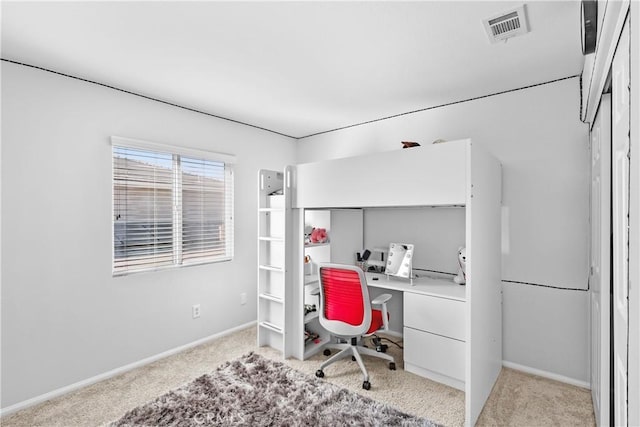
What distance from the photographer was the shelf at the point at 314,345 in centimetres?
295

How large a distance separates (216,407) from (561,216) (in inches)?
120

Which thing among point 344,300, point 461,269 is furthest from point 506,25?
point 344,300

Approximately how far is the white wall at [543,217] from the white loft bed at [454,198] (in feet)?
0.61

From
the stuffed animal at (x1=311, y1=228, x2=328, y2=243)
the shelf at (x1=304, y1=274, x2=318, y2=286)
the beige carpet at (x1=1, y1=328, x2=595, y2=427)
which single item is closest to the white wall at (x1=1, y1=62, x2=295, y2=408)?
the beige carpet at (x1=1, y1=328, x2=595, y2=427)

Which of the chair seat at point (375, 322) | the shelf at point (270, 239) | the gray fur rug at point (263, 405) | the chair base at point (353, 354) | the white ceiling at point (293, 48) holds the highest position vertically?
the white ceiling at point (293, 48)

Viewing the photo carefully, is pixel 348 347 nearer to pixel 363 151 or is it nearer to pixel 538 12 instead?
pixel 363 151

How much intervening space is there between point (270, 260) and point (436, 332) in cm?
169

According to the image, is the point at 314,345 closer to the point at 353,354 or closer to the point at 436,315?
the point at 353,354

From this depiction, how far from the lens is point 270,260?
10.5 ft

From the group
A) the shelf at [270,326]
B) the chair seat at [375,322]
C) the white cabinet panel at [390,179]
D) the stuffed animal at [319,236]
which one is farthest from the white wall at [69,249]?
the chair seat at [375,322]

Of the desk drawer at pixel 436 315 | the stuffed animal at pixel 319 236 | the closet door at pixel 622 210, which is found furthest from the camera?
the stuffed animal at pixel 319 236

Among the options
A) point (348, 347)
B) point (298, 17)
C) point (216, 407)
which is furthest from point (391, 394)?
point (298, 17)

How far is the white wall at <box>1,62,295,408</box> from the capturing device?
2.17 metres

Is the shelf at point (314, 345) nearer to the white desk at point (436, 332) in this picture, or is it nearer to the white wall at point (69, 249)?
the white desk at point (436, 332)
